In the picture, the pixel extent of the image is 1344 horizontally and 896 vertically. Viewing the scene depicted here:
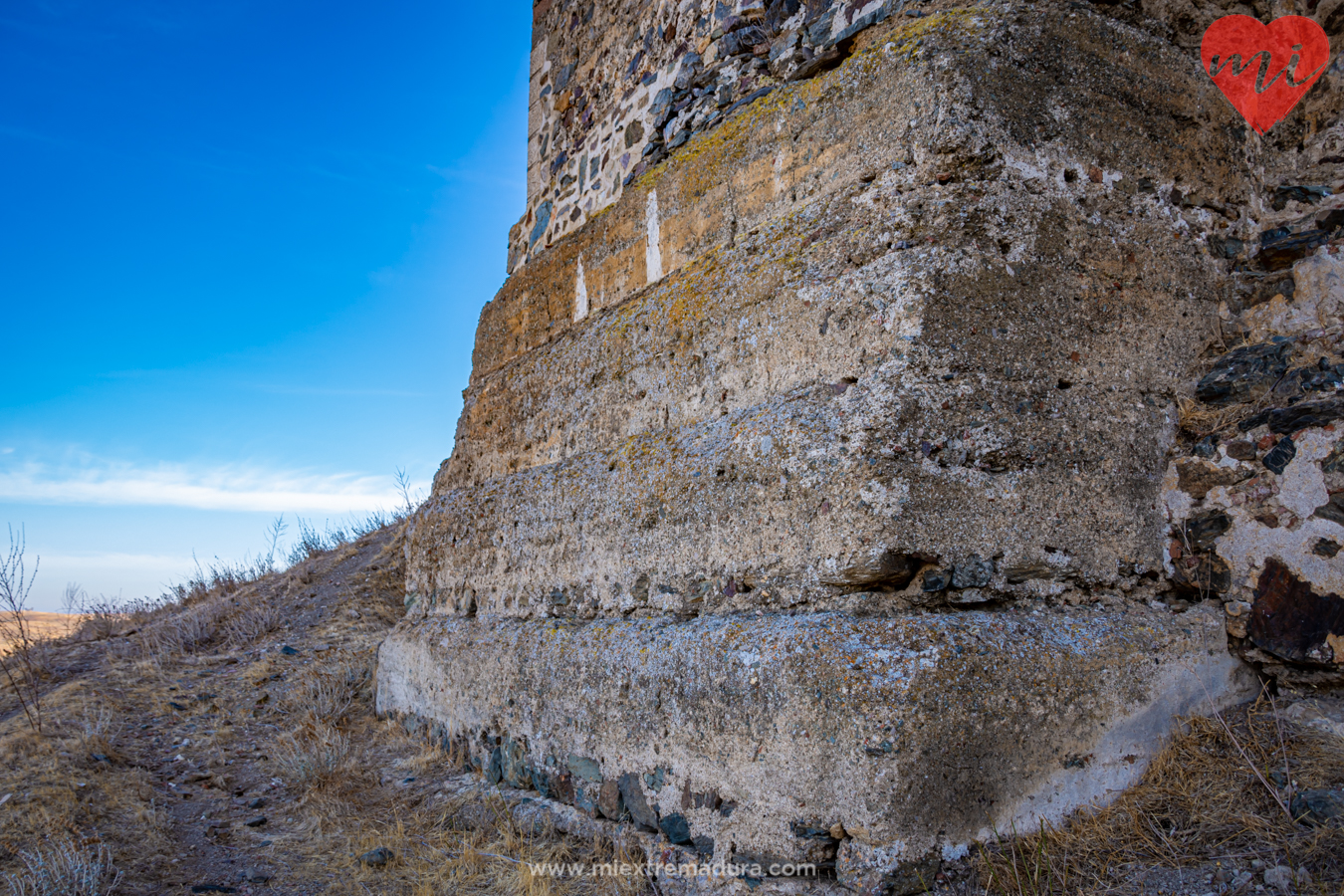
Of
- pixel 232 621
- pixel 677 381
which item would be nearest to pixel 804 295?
pixel 677 381

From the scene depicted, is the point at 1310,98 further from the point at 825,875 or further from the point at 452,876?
the point at 452,876

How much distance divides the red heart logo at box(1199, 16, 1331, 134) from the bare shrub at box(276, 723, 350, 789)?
4.97m

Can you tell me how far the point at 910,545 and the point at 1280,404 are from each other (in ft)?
4.40

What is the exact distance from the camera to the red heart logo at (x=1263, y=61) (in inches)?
119

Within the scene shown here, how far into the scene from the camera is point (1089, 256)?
8.87ft

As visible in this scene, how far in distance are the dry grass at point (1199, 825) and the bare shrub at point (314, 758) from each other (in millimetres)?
3428

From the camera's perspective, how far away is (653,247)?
368 centimetres

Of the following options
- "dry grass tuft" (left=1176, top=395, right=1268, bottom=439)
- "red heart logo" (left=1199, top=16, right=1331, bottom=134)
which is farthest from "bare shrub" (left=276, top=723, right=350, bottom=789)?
"red heart logo" (left=1199, top=16, right=1331, bottom=134)

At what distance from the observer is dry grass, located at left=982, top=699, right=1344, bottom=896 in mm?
2041

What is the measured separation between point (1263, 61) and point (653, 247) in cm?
240

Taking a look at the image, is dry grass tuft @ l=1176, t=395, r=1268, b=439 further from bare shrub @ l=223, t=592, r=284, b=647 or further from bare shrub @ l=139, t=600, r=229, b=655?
bare shrub @ l=139, t=600, r=229, b=655

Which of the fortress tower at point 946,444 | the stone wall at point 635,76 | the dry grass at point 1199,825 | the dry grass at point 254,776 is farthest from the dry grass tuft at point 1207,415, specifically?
the dry grass at point 254,776

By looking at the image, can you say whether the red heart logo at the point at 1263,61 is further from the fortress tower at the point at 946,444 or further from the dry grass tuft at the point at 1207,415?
the dry grass tuft at the point at 1207,415

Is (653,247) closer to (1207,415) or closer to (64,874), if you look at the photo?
(1207,415)
